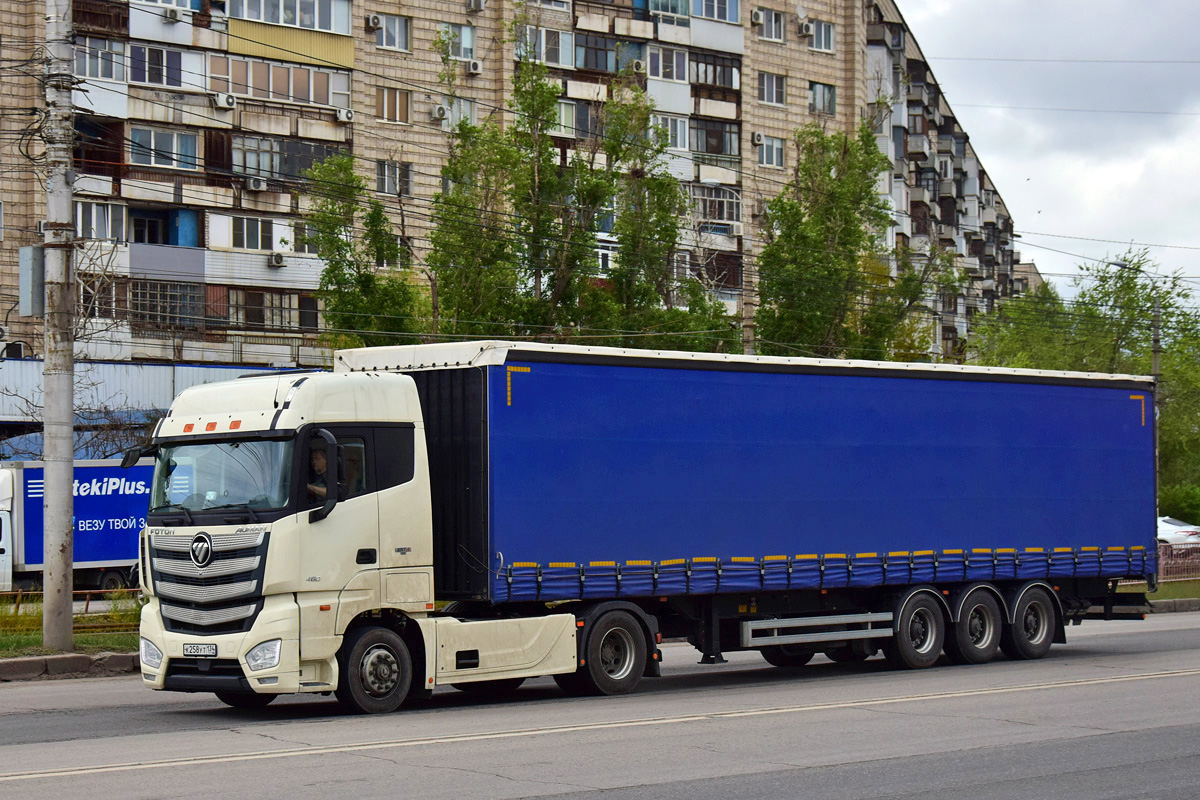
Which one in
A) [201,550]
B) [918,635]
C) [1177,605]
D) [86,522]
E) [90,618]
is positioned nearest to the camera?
[201,550]

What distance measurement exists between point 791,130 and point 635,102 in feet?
66.1

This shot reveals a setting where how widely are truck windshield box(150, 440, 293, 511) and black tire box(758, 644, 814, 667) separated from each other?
23.0 ft

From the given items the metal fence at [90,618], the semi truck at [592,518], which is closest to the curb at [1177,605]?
the semi truck at [592,518]

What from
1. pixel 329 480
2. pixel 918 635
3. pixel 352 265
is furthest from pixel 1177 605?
pixel 329 480

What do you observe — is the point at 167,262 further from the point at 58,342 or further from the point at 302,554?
the point at 302,554

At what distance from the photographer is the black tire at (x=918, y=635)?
17.7m

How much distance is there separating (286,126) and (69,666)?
98.9 feet

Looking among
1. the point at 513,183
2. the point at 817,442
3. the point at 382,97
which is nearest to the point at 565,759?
the point at 817,442

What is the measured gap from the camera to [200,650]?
42.0 feet

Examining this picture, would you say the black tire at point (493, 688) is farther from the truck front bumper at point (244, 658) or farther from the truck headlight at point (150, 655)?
the truck headlight at point (150, 655)

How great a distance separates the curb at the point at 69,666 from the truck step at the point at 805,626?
771 centimetres

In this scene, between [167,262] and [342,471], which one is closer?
[342,471]

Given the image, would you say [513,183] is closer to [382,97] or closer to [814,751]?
[382,97]

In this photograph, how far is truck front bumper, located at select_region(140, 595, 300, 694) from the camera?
41.3 feet
